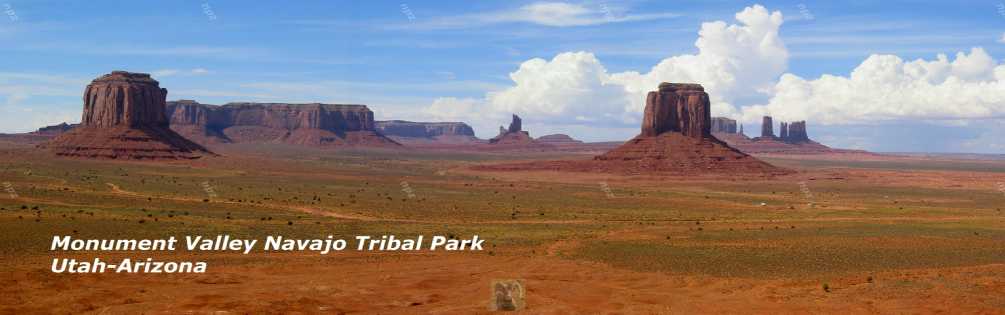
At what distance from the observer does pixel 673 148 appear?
148250mm

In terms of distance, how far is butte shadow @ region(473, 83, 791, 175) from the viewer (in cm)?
14162

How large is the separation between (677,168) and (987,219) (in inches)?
2728

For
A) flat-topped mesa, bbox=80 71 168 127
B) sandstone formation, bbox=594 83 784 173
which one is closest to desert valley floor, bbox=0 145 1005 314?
sandstone formation, bbox=594 83 784 173

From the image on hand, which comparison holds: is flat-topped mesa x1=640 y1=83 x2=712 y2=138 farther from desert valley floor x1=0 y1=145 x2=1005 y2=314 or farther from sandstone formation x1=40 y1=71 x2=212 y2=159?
sandstone formation x1=40 y1=71 x2=212 y2=159

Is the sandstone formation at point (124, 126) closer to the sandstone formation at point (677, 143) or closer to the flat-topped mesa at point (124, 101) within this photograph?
the flat-topped mesa at point (124, 101)

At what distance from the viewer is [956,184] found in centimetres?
13125

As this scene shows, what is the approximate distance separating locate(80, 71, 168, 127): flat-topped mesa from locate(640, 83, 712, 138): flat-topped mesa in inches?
3664

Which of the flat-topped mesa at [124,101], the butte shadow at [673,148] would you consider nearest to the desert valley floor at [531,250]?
the butte shadow at [673,148]

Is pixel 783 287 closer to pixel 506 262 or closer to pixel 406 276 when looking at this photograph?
pixel 506 262

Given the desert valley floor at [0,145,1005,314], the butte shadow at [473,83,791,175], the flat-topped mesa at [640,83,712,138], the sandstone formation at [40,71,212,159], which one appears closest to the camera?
the desert valley floor at [0,145,1005,314]

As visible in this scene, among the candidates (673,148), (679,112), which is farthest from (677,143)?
(679,112)

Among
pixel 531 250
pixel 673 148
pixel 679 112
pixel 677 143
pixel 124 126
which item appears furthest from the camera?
pixel 124 126

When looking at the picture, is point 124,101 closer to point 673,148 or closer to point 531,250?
point 673,148

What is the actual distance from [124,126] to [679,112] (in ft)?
332
